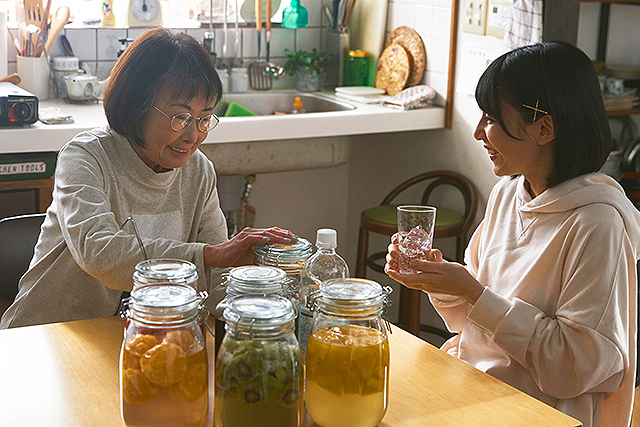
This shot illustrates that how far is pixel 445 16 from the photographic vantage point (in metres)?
3.01

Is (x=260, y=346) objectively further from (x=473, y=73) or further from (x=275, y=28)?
(x=275, y=28)


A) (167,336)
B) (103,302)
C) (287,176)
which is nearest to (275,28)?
(287,176)

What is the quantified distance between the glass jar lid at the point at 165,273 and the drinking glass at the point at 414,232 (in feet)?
1.45

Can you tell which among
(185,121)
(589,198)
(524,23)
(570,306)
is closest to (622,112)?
(524,23)

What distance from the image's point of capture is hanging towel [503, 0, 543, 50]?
2.54 metres

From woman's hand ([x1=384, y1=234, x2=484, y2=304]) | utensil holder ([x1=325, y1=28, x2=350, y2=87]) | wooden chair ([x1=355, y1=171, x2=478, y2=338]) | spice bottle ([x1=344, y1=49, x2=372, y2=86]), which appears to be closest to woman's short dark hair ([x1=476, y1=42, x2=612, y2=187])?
woman's hand ([x1=384, y1=234, x2=484, y2=304])

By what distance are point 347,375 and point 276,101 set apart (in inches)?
102

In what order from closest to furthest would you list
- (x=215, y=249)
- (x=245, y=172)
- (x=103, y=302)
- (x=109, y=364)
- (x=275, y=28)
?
(x=109, y=364) < (x=215, y=249) < (x=103, y=302) < (x=245, y=172) < (x=275, y=28)

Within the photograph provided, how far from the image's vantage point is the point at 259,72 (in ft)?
11.2

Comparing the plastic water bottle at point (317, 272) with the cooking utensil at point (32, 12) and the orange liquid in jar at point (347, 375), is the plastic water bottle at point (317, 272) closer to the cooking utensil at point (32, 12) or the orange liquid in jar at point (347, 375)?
the orange liquid in jar at point (347, 375)

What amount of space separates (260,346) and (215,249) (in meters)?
0.47

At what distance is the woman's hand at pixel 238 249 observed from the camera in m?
1.27

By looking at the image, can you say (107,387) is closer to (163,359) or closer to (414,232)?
(163,359)

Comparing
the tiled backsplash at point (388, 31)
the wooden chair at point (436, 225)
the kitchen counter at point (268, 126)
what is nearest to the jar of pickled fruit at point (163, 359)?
the kitchen counter at point (268, 126)
